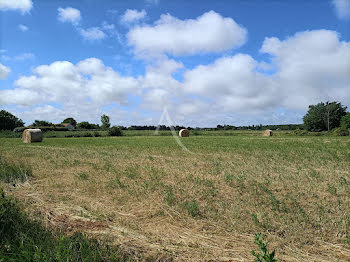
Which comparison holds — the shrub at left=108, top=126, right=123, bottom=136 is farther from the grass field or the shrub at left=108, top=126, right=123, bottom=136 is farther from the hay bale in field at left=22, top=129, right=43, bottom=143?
the grass field

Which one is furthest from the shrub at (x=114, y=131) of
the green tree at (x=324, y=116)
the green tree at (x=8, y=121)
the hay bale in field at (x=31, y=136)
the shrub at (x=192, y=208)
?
the green tree at (x=324, y=116)

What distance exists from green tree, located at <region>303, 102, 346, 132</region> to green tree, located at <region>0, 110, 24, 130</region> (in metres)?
126

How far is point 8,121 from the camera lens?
100 meters

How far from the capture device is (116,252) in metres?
3.83

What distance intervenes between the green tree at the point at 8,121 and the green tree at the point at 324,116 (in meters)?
126

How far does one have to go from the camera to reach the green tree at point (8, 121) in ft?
313

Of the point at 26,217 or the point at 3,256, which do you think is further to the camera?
the point at 26,217

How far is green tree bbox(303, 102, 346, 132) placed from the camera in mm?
97938

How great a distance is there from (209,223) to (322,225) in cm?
239

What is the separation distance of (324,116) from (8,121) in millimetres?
133511

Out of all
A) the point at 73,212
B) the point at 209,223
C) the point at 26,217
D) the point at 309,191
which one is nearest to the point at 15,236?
the point at 26,217

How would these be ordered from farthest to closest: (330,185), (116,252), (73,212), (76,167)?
(76,167) → (330,185) → (73,212) → (116,252)

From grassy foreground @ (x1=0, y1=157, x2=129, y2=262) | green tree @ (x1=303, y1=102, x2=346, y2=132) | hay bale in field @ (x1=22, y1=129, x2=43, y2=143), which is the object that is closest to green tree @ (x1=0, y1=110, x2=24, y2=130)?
hay bale in field @ (x1=22, y1=129, x2=43, y2=143)

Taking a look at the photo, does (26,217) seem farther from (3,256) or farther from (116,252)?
(116,252)
